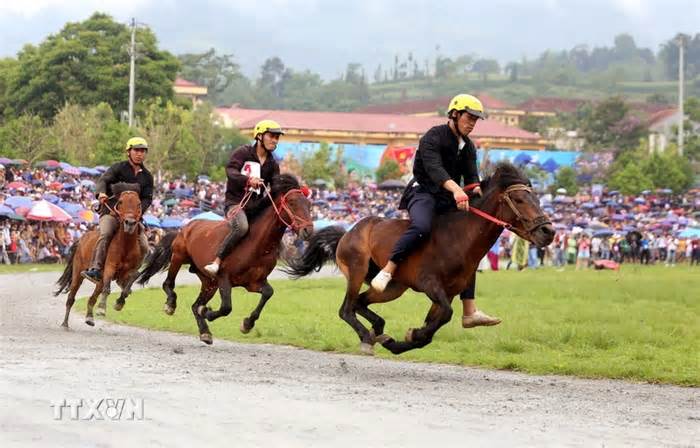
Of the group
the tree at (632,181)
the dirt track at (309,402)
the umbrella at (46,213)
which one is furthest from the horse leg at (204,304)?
the tree at (632,181)

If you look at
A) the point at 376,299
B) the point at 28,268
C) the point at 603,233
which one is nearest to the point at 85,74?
the point at 603,233

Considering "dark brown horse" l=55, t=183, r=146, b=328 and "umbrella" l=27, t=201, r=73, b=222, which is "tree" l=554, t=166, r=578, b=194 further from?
"dark brown horse" l=55, t=183, r=146, b=328

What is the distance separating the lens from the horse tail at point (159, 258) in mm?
19188

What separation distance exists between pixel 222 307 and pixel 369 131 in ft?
418

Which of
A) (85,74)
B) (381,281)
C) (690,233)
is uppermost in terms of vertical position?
(85,74)

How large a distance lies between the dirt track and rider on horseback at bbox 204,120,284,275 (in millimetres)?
1430

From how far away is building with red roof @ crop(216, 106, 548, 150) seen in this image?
14112 centimetres

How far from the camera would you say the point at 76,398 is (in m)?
10.2

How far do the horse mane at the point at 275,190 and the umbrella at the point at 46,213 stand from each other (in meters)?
28.0

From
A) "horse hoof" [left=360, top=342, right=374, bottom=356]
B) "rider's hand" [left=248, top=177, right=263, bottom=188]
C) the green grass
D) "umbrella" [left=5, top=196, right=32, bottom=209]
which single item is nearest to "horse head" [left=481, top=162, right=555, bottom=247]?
"horse hoof" [left=360, top=342, right=374, bottom=356]

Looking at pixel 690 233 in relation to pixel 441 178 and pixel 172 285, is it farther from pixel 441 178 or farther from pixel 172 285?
pixel 441 178

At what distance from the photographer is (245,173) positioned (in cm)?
1673

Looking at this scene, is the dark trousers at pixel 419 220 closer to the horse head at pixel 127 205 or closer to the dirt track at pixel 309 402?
the dirt track at pixel 309 402

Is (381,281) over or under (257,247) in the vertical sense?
under
